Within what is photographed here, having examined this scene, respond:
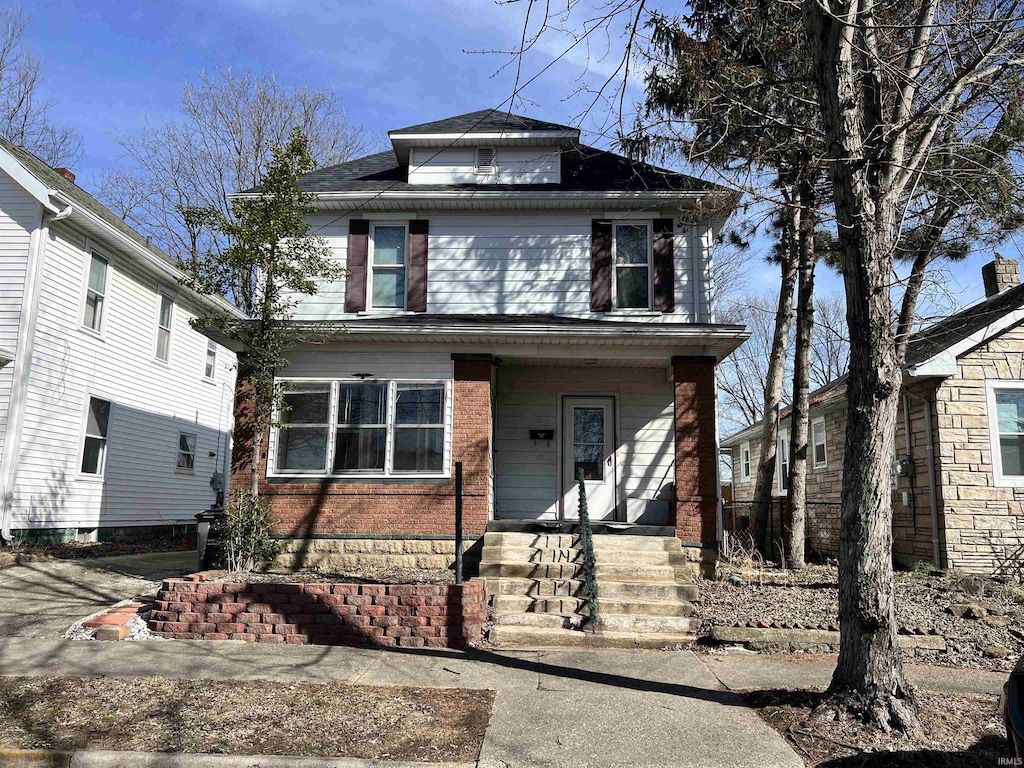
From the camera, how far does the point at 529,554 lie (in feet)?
30.5

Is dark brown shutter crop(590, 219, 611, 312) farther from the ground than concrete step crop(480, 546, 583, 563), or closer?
farther from the ground

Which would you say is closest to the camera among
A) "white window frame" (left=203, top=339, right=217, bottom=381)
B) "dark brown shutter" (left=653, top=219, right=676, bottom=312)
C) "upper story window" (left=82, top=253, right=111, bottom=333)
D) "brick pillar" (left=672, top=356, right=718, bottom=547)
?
"brick pillar" (left=672, top=356, right=718, bottom=547)

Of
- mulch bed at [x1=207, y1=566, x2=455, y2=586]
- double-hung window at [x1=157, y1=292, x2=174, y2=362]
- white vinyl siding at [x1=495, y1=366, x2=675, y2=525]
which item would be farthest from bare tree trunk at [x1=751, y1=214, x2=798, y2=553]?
double-hung window at [x1=157, y1=292, x2=174, y2=362]

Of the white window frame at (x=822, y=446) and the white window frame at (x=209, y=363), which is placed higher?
the white window frame at (x=209, y=363)

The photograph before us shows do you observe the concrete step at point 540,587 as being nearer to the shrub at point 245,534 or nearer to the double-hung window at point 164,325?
the shrub at point 245,534

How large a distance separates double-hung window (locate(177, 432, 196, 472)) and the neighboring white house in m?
0.04

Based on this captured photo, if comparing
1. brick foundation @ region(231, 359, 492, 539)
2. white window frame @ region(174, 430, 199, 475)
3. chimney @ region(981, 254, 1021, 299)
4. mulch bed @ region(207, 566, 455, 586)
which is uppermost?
chimney @ region(981, 254, 1021, 299)

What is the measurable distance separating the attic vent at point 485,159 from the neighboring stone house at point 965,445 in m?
7.45

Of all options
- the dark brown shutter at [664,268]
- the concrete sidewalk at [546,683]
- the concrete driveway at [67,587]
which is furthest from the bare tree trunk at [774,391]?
the concrete driveway at [67,587]

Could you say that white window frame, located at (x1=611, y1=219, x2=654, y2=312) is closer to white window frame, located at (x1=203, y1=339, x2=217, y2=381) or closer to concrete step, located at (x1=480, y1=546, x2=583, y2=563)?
concrete step, located at (x1=480, y1=546, x2=583, y2=563)

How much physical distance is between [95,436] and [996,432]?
1582 centimetres

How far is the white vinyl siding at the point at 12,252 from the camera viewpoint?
39.6ft

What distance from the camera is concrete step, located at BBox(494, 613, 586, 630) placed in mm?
7664

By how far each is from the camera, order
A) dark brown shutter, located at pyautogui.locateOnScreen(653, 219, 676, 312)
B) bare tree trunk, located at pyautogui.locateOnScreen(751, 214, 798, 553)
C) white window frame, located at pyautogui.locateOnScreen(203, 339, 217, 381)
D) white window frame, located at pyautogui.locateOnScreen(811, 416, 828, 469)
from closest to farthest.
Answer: dark brown shutter, located at pyautogui.locateOnScreen(653, 219, 676, 312)
bare tree trunk, located at pyautogui.locateOnScreen(751, 214, 798, 553)
white window frame, located at pyautogui.locateOnScreen(811, 416, 828, 469)
white window frame, located at pyautogui.locateOnScreen(203, 339, 217, 381)
